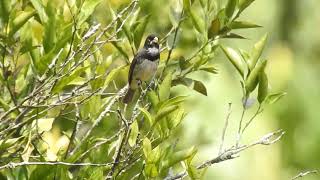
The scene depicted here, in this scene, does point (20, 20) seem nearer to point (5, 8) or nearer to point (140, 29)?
point (5, 8)

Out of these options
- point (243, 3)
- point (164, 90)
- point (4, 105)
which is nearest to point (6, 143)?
point (4, 105)

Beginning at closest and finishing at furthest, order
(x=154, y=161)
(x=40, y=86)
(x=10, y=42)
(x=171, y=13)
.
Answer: (x=154, y=161) → (x=40, y=86) → (x=10, y=42) → (x=171, y=13)

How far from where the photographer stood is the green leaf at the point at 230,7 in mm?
2464

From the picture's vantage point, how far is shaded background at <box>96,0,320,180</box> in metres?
6.50

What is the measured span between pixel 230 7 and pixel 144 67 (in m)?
0.55

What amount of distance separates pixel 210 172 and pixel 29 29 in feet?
15.8

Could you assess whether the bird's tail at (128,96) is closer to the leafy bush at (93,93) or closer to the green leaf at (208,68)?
the leafy bush at (93,93)

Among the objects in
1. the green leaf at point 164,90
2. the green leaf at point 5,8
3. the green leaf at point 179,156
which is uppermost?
the green leaf at point 5,8

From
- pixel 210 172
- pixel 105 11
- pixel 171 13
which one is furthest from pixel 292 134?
pixel 171 13

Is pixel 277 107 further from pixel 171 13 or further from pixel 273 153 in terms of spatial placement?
pixel 171 13

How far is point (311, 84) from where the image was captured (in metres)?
9.30

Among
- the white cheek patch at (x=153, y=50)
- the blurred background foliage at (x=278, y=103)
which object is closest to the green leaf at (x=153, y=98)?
the white cheek patch at (x=153, y=50)

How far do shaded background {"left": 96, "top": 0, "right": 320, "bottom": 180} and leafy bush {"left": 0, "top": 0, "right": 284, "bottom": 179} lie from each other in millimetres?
1688

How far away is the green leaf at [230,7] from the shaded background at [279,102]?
174 cm
